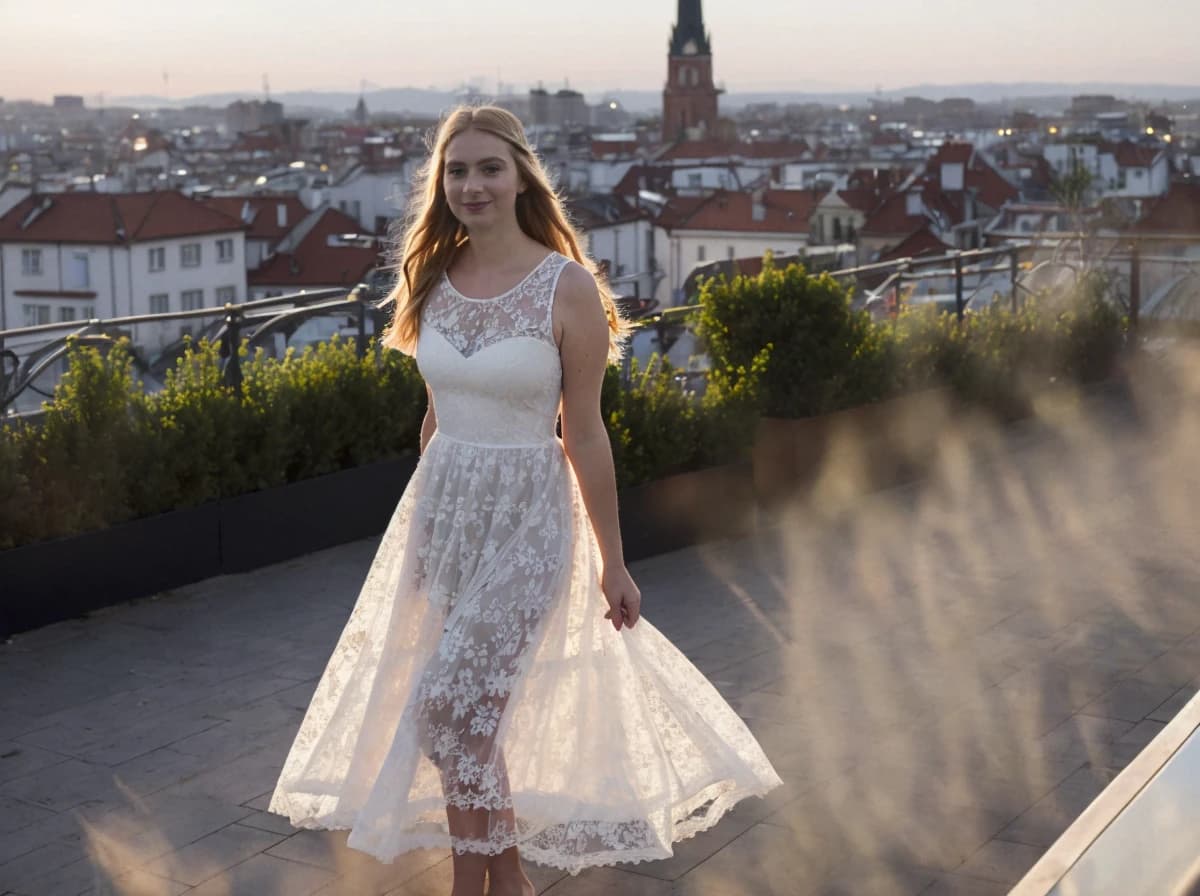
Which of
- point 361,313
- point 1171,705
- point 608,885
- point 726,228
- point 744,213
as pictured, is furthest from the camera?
point 744,213

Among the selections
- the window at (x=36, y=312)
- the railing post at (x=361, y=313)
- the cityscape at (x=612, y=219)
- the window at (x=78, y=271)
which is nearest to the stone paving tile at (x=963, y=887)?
the railing post at (x=361, y=313)

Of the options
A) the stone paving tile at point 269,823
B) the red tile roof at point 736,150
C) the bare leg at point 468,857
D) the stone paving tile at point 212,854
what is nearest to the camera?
the bare leg at point 468,857

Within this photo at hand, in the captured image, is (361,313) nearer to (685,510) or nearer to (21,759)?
(685,510)

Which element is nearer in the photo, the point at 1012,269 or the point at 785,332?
the point at 785,332

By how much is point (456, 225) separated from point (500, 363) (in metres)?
0.42

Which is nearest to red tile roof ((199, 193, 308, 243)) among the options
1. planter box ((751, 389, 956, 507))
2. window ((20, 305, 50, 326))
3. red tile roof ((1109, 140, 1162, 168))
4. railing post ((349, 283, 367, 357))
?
window ((20, 305, 50, 326))

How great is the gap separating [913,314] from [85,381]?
521cm

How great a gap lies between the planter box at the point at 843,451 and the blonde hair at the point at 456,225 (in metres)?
4.66

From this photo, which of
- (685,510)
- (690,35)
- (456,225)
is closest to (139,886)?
(456,225)

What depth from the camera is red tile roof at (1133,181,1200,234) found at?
37.6 m

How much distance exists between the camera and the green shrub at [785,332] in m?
8.78

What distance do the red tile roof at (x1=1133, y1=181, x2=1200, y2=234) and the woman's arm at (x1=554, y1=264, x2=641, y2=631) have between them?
33.9 metres

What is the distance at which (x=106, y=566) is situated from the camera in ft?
21.6

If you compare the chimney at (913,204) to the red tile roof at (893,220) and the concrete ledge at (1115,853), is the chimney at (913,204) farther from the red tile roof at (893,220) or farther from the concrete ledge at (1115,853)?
the concrete ledge at (1115,853)
